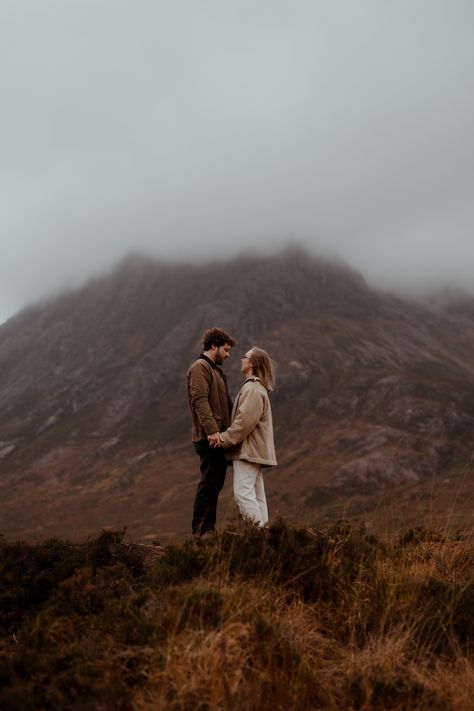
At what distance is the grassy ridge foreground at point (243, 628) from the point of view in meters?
3.62

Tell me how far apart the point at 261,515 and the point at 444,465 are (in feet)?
359

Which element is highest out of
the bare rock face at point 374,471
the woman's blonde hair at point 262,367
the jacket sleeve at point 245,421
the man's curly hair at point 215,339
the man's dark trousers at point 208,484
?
the man's curly hair at point 215,339

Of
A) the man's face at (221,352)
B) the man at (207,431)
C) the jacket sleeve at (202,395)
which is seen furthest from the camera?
the man's face at (221,352)

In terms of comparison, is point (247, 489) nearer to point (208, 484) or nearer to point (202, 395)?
point (208, 484)

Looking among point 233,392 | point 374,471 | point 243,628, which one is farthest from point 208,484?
point 233,392

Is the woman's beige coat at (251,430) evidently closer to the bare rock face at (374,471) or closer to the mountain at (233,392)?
the mountain at (233,392)

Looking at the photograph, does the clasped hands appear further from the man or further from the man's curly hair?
the man's curly hair

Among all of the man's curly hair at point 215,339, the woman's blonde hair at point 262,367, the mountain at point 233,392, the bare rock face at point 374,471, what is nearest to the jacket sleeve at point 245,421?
the woman's blonde hair at point 262,367

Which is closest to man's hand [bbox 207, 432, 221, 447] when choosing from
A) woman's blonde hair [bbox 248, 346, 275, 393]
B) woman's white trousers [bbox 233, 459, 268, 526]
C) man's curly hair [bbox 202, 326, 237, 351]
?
woman's white trousers [bbox 233, 459, 268, 526]

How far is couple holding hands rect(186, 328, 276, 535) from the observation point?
25.5ft

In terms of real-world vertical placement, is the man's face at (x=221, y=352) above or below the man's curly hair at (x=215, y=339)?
below

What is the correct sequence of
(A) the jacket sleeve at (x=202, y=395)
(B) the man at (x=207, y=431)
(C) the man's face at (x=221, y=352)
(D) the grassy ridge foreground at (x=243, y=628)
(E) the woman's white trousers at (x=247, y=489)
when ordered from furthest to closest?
(C) the man's face at (x=221, y=352), (B) the man at (x=207, y=431), (A) the jacket sleeve at (x=202, y=395), (E) the woman's white trousers at (x=247, y=489), (D) the grassy ridge foreground at (x=243, y=628)

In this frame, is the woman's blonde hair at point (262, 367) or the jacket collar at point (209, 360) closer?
the woman's blonde hair at point (262, 367)

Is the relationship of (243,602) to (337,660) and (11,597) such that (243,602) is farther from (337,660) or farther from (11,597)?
(11,597)
